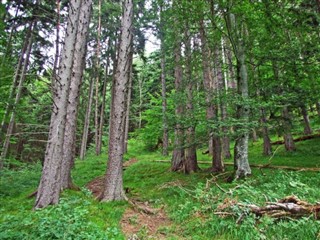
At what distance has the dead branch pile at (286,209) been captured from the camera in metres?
3.99

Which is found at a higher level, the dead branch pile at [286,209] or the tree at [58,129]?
the tree at [58,129]

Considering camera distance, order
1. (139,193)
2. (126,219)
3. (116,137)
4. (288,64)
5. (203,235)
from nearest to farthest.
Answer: (203,235)
(126,219)
(116,137)
(139,193)
(288,64)

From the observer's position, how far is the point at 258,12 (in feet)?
26.7

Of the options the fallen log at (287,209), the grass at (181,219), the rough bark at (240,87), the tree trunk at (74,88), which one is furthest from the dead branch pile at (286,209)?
the tree trunk at (74,88)

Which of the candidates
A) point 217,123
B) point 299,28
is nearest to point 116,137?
point 217,123

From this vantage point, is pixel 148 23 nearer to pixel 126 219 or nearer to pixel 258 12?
pixel 258 12

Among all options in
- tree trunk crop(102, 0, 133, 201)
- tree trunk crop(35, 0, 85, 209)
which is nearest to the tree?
tree trunk crop(35, 0, 85, 209)

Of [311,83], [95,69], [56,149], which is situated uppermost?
[95,69]

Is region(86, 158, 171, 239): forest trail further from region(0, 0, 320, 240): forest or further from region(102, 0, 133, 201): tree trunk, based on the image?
region(102, 0, 133, 201): tree trunk

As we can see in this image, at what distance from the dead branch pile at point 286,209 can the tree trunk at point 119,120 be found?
10.4ft

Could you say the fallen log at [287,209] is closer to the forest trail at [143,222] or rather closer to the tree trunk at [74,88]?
the forest trail at [143,222]

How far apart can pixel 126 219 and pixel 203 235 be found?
1.85 metres

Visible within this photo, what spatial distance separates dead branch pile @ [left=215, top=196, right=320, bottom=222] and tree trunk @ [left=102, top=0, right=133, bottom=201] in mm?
3172

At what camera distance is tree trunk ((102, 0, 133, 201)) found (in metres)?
6.63
